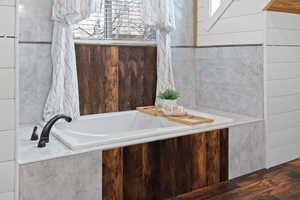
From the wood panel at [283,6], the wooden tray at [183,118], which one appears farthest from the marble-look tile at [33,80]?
the wood panel at [283,6]

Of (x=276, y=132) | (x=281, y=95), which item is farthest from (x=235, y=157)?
(x=281, y=95)

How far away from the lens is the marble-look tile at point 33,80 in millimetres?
2566

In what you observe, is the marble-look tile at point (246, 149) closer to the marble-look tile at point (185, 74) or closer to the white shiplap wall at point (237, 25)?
the white shiplap wall at point (237, 25)

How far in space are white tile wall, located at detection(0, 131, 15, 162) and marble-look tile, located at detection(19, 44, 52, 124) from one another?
3.56 feet

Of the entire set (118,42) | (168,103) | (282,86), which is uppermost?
(118,42)

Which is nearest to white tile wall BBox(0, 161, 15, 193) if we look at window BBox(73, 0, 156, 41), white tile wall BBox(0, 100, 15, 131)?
white tile wall BBox(0, 100, 15, 131)

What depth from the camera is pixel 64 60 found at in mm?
2607

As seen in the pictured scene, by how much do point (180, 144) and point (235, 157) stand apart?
694mm

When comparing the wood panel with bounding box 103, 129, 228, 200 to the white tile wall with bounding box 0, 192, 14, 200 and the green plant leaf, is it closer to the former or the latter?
the white tile wall with bounding box 0, 192, 14, 200

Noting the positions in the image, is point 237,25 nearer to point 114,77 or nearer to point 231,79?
point 231,79

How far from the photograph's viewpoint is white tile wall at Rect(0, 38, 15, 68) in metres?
1.54

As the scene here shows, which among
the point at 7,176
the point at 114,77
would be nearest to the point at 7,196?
the point at 7,176

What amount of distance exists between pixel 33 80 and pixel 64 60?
1.10 ft

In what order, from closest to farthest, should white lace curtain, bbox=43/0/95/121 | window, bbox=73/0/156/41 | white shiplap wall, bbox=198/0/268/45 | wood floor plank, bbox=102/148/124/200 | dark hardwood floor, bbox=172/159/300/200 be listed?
1. wood floor plank, bbox=102/148/124/200
2. dark hardwood floor, bbox=172/159/300/200
3. white lace curtain, bbox=43/0/95/121
4. white shiplap wall, bbox=198/0/268/45
5. window, bbox=73/0/156/41
